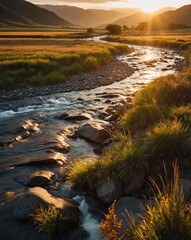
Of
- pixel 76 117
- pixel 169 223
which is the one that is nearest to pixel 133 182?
pixel 169 223

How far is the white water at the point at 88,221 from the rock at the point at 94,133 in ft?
15.7

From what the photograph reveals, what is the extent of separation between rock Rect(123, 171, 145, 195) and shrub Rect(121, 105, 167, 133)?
168 inches

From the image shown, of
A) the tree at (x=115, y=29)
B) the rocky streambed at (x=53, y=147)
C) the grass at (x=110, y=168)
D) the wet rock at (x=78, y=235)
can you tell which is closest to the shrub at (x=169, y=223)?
the rocky streambed at (x=53, y=147)

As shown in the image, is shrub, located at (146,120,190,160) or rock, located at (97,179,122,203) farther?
shrub, located at (146,120,190,160)

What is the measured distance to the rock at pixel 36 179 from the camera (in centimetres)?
973

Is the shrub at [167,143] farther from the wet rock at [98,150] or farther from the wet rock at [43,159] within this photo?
the wet rock at [43,159]

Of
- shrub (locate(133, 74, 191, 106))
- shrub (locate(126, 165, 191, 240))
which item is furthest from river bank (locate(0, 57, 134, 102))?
shrub (locate(126, 165, 191, 240))

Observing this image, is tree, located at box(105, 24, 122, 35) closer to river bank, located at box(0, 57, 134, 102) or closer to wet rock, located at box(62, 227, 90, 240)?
river bank, located at box(0, 57, 134, 102)

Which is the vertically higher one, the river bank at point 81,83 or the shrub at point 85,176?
the shrub at point 85,176

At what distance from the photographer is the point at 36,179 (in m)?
9.83

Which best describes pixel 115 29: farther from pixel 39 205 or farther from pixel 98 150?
pixel 39 205

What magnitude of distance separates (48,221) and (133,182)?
2708 millimetres

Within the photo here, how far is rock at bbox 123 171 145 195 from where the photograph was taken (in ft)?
28.4

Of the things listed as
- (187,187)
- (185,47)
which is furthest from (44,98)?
(185,47)
